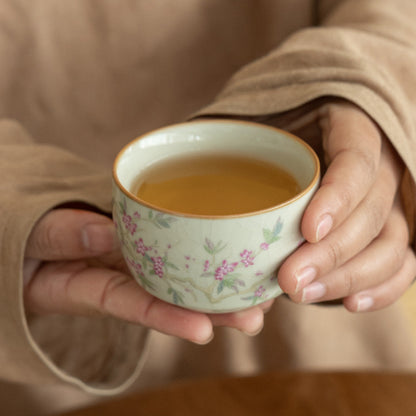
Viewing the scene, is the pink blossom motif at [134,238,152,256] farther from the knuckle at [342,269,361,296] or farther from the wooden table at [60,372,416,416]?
the wooden table at [60,372,416,416]

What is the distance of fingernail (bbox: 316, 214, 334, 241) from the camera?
455mm

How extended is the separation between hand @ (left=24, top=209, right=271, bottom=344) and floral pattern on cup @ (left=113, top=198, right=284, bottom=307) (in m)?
0.05

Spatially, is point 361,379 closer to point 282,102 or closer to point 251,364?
point 251,364

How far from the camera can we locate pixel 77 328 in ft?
2.55

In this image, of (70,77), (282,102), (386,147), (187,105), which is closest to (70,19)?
(70,77)

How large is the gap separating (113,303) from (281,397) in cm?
31

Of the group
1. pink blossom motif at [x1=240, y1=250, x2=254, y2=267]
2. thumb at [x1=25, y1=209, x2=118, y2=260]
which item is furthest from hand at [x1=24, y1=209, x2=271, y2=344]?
pink blossom motif at [x1=240, y1=250, x2=254, y2=267]

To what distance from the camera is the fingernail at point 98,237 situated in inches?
23.1

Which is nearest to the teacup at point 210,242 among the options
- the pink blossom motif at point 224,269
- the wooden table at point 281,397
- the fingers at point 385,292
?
the pink blossom motif at point 224,269

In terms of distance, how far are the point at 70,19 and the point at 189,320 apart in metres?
0.55

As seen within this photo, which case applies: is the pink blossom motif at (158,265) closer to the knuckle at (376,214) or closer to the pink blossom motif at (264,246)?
the pink blossom motif at (264,246)

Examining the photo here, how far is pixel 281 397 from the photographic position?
75 cm

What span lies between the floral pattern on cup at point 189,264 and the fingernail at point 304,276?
0.02 m

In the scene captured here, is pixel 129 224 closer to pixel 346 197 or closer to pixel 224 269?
pixel 224 269
